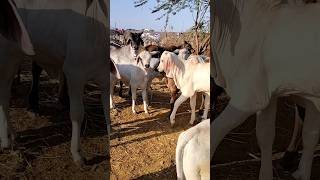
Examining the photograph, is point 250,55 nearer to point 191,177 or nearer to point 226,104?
point 226,104

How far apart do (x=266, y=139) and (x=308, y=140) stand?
17 cm

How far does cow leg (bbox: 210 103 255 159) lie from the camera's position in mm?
1438

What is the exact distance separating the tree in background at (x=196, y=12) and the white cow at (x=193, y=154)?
29 cm

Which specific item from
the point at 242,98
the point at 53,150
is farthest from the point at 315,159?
the point at 53,150

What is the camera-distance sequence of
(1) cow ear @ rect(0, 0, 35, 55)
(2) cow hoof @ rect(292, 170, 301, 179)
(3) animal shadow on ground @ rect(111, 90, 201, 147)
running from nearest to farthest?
(1) cow ear @ rect(0, 0, 35, 55) < (3) animal shadow on ground @ rect(111, 90, 201, 147) < (2) cow hoof @ rect(292, 170, 301, 179)

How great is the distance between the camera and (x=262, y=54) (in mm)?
1404

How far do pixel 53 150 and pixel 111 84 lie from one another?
32 centimetres

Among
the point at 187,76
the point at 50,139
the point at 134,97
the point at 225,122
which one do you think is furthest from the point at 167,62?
the point at 50,139

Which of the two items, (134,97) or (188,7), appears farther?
(134,97)

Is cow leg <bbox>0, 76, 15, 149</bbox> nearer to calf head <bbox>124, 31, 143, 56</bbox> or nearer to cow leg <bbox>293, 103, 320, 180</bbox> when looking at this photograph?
calf head <bbox>124, 31, 143, 56</bbox>

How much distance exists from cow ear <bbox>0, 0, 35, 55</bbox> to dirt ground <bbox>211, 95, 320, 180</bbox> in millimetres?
782

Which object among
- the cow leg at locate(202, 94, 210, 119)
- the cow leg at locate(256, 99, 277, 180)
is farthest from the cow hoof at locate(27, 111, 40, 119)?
the cow leg at locate(256, 99, 277, 180)

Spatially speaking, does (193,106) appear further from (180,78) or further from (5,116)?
(5,116)

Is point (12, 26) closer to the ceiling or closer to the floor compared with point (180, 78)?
closer to the ceiling
